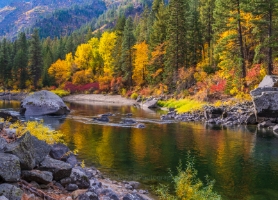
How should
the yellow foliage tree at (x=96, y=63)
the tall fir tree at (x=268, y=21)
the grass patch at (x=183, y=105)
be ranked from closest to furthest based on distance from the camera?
the tall fir tree at (x=268, y=21)
the grass patch at (x=183, y=105)
the yellow foliage tree at (x=96, y=63)

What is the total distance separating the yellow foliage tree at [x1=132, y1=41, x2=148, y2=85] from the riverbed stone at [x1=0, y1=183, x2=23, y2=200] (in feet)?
218

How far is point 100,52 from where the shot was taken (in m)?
92.8

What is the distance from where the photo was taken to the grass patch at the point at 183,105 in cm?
4210

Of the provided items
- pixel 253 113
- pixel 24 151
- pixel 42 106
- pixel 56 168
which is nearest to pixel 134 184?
pixel 56 168

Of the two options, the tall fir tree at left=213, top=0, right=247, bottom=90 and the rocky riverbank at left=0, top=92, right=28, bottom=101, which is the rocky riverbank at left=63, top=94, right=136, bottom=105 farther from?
the tall fir tree at left=213, top=0, right=247, bottom=90

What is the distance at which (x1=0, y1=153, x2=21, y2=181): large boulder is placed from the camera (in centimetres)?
855

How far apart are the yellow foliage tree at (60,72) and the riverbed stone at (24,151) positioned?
86092mm

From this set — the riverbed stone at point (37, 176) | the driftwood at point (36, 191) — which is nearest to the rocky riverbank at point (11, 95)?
the riverbed stone at point (37, 176)

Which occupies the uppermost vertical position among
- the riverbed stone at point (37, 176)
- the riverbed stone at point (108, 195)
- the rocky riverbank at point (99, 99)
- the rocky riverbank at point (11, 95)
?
the rocky riverbank at point (11, 95)

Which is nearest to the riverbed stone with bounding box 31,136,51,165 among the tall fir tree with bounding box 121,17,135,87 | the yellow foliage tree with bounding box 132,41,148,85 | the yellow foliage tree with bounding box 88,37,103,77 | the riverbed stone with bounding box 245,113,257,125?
the riverbed stone with bounding box 245,113,257,125

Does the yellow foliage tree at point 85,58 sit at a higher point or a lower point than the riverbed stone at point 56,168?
higher

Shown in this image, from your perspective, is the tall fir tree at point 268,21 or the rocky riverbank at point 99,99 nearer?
the tall fir tree at point 268,21

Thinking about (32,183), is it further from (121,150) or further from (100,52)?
(100,52)

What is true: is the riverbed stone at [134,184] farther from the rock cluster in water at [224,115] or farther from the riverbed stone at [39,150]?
the rock cluster in water at [224,115]
